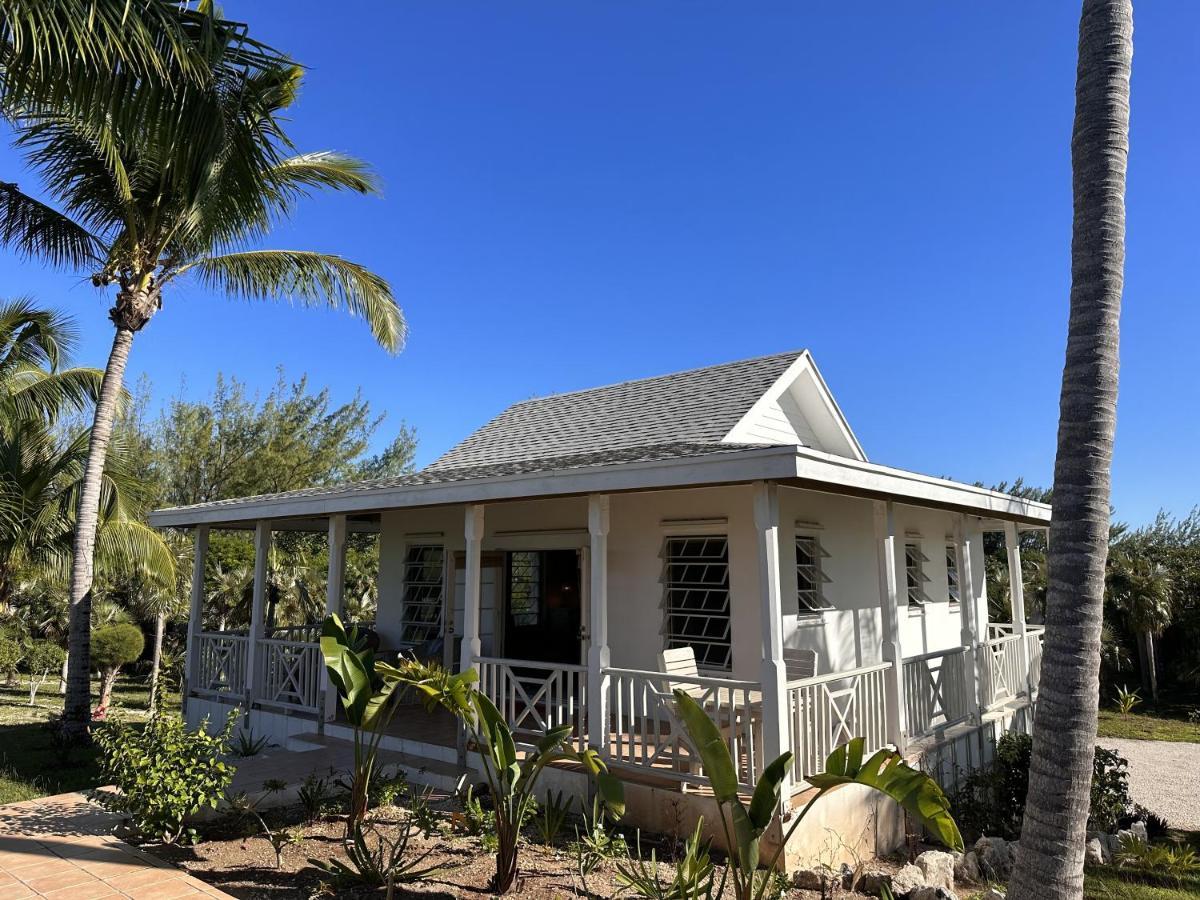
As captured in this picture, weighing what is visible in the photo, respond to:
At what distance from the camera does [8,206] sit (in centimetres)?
1102

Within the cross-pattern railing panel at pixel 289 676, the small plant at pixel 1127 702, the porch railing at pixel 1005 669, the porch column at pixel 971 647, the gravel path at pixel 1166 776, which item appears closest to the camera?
the porch column at pixel 971 647

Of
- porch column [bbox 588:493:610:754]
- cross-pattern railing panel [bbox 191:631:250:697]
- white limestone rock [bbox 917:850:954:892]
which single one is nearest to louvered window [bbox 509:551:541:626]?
cross-pattern railing panel [bbox 191:631:250:697]

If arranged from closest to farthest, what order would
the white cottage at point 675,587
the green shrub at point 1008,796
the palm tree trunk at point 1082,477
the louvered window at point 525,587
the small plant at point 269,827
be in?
the palm tree trunk at point 1082,477 < the small plant at point 269,827 < the white cottage at point 675,587 < the green shrub at point 1008,796 < the louvered window at point 525,587

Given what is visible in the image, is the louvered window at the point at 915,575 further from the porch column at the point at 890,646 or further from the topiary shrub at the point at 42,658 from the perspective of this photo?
the topiary shrub at the point at 42,658

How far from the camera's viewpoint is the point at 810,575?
10055 mm

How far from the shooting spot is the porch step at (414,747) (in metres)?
8.32

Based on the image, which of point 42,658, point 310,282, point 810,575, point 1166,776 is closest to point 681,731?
point 810,575

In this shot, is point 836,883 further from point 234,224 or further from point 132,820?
point 234,224

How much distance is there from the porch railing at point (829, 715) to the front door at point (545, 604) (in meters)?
5.03

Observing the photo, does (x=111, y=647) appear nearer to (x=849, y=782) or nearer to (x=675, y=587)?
(x=675, y=587)

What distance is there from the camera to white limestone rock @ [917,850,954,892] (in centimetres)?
576

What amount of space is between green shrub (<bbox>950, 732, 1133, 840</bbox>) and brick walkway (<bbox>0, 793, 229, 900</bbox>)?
7250 millimetres

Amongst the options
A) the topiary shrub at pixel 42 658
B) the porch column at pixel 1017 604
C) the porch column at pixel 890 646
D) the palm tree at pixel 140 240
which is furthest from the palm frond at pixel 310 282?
the topiary shrub at pixel 42 658

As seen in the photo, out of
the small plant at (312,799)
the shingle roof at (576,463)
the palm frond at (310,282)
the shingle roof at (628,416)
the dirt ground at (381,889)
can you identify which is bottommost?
the dirt ground at (381,889)
